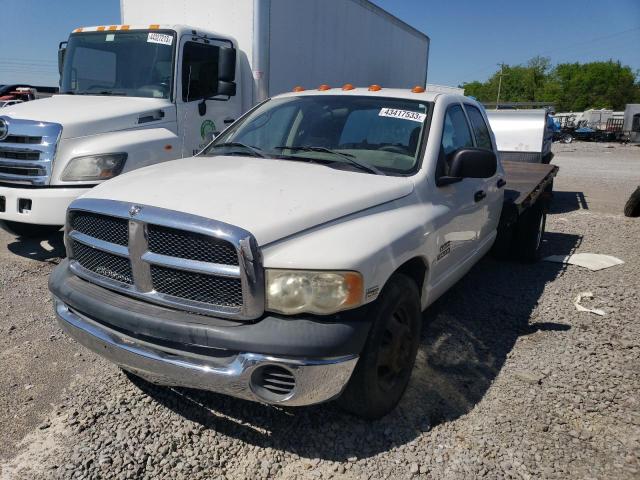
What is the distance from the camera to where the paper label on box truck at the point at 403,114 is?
11.6ft

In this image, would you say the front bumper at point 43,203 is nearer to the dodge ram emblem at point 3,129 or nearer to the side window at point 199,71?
the dodge ram emblem at point 3,129

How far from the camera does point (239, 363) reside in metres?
2.29

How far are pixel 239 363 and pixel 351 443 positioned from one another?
34.4 inches

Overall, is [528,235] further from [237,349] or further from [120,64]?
[120,64]

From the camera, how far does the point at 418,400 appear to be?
10.3 feet

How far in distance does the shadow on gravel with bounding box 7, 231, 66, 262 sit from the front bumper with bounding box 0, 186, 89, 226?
31.5 inches

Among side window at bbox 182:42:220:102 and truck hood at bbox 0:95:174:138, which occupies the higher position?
side window at bbox 182:42:220:102

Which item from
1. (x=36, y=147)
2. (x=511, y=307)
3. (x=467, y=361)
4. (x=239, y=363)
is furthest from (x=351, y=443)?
(x=36, y=147)

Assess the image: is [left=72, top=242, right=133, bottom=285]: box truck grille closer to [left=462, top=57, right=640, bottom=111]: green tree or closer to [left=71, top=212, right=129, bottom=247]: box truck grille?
[left=71, top=212, right=129, bottom=247]: box truck grille

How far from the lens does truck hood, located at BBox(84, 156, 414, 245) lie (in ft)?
7.95

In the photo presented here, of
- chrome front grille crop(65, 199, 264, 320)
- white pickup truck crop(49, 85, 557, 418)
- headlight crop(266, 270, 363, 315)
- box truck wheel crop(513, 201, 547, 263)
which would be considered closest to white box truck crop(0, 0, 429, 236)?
white pickup truck crop(49, 85, 557, 418)

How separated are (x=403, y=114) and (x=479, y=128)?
49.9 inches

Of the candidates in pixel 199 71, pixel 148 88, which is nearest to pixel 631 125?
pixel 199 71

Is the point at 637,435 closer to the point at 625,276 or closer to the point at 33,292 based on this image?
the point at 625,276
